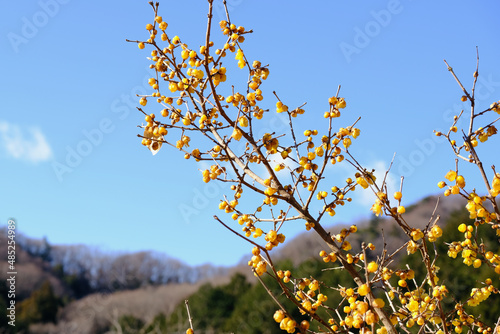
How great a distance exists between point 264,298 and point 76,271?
76.2ft

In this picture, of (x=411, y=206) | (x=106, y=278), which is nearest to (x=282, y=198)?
(x=411, y=206)

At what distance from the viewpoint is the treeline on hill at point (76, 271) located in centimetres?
2285

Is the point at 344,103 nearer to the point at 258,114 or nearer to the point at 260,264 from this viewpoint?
the point at 258,114

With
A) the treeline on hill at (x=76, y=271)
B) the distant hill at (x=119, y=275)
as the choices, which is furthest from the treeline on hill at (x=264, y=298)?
the treeline on hill at (x=76, y=271)

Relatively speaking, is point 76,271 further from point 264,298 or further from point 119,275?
point 264,298

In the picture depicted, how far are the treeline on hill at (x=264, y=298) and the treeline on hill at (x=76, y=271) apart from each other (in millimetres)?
10728

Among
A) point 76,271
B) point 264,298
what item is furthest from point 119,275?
point 264,298

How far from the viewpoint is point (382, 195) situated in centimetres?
181

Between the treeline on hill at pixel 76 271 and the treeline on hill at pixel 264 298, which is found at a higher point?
the treeline on hill at pixel 76 271

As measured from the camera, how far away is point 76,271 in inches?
1144

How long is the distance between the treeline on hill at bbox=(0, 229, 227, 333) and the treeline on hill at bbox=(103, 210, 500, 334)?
35.2ft

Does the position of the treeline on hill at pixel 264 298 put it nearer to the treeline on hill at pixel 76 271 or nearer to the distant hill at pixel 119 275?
the distant hill at pixel 119 275

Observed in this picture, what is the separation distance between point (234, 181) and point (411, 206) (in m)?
21.6

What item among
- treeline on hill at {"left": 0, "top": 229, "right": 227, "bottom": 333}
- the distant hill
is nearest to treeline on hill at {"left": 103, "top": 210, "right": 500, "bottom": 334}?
the distant hill
